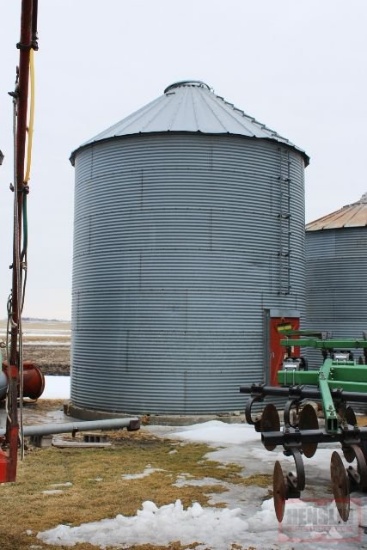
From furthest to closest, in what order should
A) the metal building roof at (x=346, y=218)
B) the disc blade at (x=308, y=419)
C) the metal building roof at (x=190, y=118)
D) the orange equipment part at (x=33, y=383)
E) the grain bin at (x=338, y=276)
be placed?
the metal building roof at (x=346, y=218)
the grain bin at (x=338, y=276)
the orange equipment part at (x=33, y=383)
the metal building roof at (x=190, y=118)
the disc blade at (x=308, y=419)

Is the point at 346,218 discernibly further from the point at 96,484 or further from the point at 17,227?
the point at 17,227

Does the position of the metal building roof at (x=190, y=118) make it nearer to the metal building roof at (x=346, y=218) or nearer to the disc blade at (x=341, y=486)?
the metal building roof at (x=346, y=218)

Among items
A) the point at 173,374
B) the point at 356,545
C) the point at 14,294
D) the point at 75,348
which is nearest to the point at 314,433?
the point at 356,545

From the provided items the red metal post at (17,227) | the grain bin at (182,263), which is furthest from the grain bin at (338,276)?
the red metal post at (17,227)

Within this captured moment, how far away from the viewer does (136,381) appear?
577 inches

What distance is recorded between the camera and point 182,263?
14.7 meters

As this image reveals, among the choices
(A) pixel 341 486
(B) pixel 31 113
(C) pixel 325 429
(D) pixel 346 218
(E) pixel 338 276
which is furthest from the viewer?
(D) pixel 346 218

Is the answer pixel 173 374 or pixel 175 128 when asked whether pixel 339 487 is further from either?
pixel 175 128

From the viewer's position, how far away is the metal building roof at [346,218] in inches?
781

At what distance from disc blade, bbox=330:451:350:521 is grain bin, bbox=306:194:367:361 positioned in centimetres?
1424

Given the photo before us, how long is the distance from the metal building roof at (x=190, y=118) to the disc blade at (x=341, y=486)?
1154 centimetres

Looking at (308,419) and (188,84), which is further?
(188,84)

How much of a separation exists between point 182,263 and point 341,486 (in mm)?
10111

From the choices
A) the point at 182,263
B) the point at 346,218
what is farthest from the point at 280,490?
the point at 346,218
